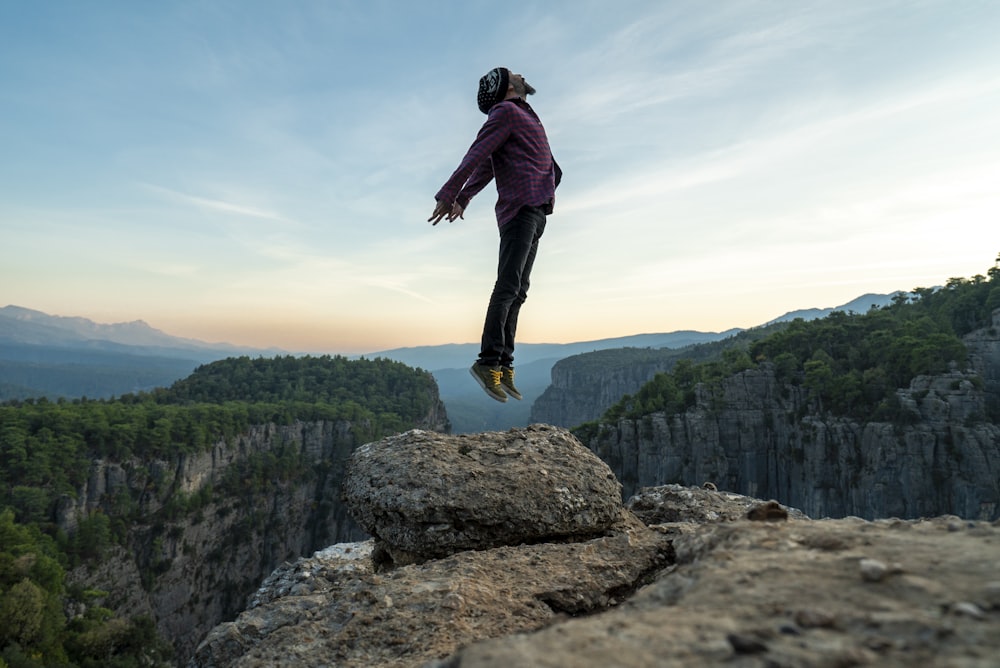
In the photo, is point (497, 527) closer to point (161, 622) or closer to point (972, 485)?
point (972, 485)

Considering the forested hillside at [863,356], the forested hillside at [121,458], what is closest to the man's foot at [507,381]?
the forested hillside at [121,458]

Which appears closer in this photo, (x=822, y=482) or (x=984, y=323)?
(x=822, y=482)

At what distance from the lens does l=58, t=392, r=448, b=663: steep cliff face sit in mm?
66938

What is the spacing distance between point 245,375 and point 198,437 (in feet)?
150

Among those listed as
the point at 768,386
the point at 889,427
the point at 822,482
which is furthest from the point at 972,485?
the point at 768,386

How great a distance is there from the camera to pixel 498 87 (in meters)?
5.63

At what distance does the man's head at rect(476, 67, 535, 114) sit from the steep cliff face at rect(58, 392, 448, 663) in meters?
76.7

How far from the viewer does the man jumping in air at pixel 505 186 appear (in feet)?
17.4

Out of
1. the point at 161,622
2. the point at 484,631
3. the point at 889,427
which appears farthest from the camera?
the point at 161,622

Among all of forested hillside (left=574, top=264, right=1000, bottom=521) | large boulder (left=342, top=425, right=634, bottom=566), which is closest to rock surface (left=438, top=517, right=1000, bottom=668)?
large boulder (left=342, top=425, right=634, bottom=566)

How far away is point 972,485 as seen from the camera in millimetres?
46250

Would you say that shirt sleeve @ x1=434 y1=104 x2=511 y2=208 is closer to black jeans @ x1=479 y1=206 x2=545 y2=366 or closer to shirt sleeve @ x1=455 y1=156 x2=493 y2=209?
shirt sleeve @ x1=455 y1=156 x2=493 y2=209

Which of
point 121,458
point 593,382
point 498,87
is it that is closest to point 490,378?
point 498,87

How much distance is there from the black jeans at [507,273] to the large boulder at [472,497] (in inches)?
44.1
